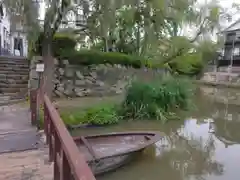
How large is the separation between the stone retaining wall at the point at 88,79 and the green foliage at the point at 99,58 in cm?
22

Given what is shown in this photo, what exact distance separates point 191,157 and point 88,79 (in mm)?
6672

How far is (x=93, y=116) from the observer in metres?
7.45

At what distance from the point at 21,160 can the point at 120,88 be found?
9141mm

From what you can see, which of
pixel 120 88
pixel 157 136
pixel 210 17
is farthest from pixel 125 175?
pixel 210 17

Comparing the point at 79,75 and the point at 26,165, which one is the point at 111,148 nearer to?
the point at 26,165

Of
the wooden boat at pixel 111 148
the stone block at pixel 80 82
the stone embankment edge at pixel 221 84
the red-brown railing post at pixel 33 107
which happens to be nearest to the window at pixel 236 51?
the stone embankment edge at pixel 221 84

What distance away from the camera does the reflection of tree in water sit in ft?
→ 16.6

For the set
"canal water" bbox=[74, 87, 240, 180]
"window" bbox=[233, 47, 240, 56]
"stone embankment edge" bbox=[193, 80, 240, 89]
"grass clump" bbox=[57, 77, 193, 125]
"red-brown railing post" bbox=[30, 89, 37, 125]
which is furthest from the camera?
"window" bbox=[233, 47, 240, 56]

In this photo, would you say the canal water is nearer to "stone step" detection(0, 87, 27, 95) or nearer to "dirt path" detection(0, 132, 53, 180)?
"dirt path" detection(0, 132, 53, 180)

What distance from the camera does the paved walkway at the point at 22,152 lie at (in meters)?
3.04

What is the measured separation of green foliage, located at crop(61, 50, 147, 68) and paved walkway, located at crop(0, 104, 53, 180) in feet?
18.1

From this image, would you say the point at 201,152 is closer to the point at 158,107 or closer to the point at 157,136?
the point at 157,136

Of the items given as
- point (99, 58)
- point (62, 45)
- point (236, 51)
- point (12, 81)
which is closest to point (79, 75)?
point (99, 58)

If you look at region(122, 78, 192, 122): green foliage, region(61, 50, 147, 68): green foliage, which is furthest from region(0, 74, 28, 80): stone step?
region(122, 78, 192, 122): green foliage
